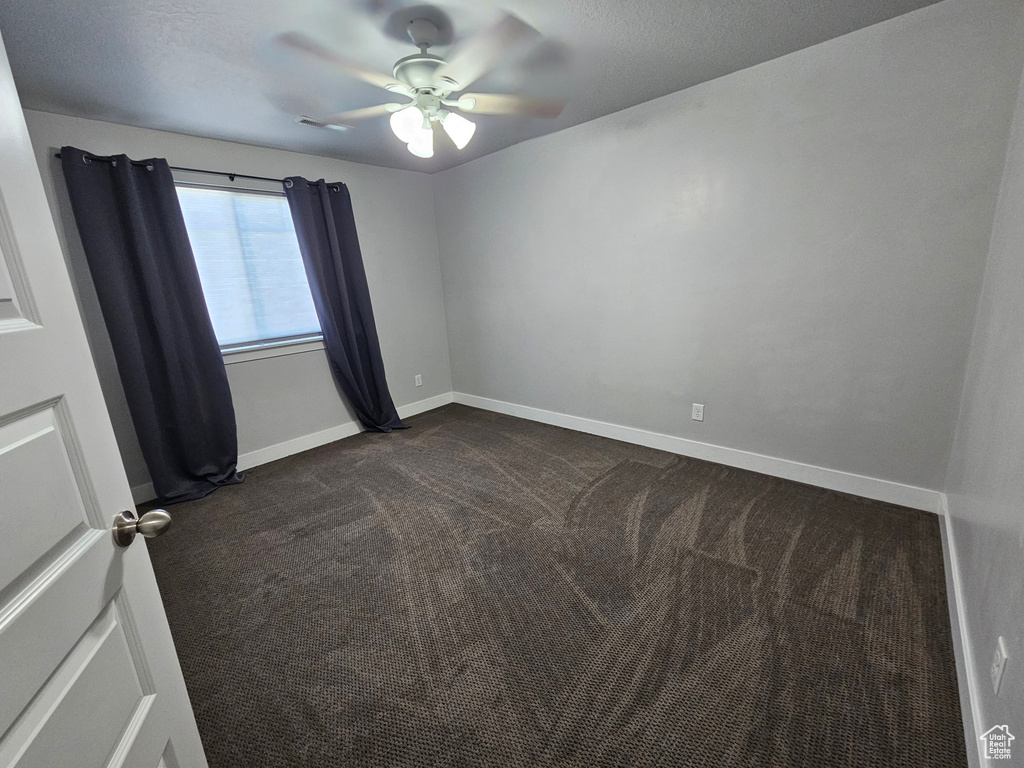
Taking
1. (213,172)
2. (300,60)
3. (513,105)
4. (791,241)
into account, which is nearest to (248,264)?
(213,172)

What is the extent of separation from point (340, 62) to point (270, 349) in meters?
2.08

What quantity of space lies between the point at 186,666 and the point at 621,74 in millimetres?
3307

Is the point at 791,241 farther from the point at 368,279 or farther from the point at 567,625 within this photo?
the point at 368,279

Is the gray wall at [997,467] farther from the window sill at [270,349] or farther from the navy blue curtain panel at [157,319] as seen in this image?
the window sill at [270,349]

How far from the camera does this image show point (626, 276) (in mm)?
3105

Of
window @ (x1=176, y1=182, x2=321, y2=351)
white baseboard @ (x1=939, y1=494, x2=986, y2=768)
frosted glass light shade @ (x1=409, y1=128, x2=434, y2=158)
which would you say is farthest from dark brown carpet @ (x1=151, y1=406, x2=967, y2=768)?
frosted glass light shade @ (x1=409, y1=128, x2=434, y2=158)

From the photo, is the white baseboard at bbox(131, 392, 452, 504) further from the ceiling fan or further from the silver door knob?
the silver door knob

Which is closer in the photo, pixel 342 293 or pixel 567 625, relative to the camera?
pixel 567 625

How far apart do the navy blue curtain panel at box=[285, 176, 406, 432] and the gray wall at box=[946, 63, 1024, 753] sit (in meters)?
3.60

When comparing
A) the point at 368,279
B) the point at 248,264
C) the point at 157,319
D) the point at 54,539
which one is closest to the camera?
the point at 54,539

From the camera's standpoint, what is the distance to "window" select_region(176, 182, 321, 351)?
2.98 metres

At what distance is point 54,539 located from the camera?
0.61m

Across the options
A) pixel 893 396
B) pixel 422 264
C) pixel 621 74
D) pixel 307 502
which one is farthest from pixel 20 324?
pixel 422 264

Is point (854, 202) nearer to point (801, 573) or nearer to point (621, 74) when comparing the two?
point (621, 74)
